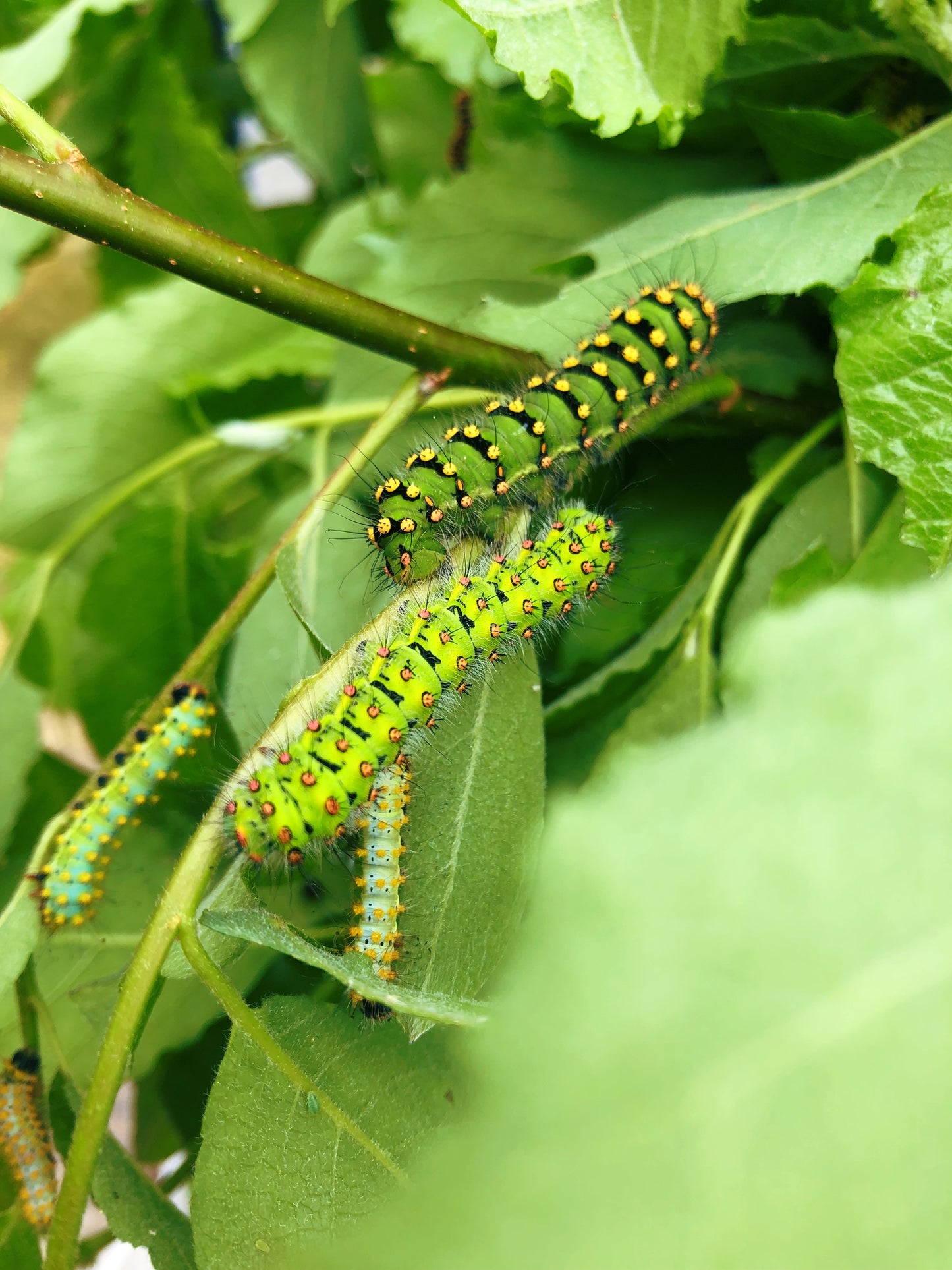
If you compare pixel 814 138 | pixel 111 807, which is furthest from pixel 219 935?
pixel 814 138

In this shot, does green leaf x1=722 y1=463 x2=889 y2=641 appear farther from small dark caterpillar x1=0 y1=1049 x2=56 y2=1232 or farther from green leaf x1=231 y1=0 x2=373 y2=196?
green leaf x1=231 y1=0 x2=373 y2=196

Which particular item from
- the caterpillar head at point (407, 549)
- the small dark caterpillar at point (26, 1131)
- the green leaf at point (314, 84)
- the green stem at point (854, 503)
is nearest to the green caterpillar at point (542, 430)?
the caterpillar head at point (407, 549)

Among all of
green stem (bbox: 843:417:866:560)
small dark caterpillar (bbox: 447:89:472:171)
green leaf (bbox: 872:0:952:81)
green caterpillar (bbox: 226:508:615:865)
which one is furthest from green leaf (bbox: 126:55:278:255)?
green stem (bbox: 843:417:866:560)

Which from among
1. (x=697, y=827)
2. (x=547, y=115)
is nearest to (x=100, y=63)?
(x=547, y=115)

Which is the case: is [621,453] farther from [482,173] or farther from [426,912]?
[426,912]

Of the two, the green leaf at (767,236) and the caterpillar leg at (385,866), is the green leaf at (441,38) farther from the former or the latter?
the caterpillar leg at (385,866)
